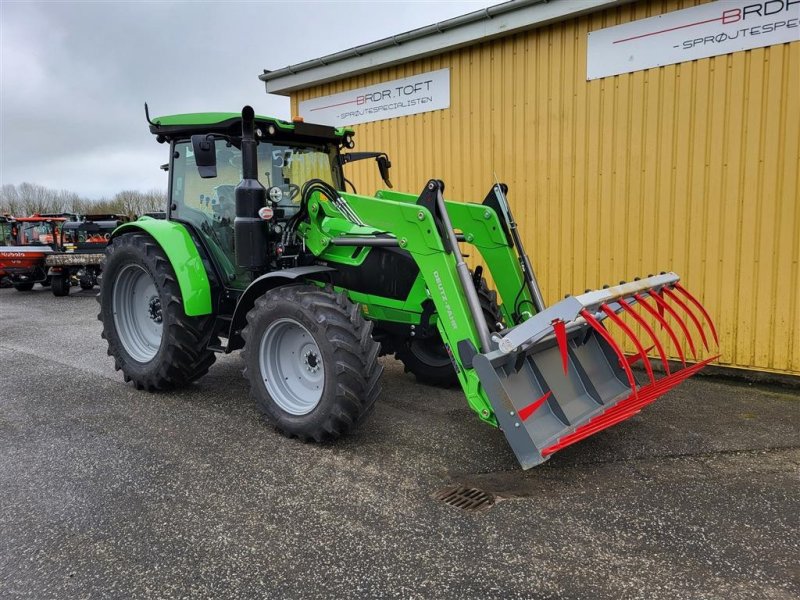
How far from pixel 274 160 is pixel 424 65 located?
3529 mm

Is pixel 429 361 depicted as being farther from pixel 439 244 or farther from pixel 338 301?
pixel 439 244

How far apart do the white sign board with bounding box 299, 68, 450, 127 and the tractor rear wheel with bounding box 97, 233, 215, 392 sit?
402 centimetres

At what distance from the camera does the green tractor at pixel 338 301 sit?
361 centimetres

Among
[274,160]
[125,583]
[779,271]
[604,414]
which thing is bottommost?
[125,583]

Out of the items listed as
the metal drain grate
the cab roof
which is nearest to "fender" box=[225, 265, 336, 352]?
the cab roof

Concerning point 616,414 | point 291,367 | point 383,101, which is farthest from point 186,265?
point 383,101

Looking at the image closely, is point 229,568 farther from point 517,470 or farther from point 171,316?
point 171,316

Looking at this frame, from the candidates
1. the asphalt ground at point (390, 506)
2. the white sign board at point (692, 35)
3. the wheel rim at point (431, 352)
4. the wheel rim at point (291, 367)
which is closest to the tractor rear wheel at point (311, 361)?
the wheel rim at point (291, 367)

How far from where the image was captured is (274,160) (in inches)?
198

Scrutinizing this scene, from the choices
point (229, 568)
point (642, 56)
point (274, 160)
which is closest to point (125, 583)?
point (229, 568)

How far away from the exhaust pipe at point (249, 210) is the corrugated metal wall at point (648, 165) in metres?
3.56

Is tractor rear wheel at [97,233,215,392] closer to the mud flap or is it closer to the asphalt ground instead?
the asphalt ground

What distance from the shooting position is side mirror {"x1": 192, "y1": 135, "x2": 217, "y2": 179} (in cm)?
431

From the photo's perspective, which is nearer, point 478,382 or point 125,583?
point 125,583
